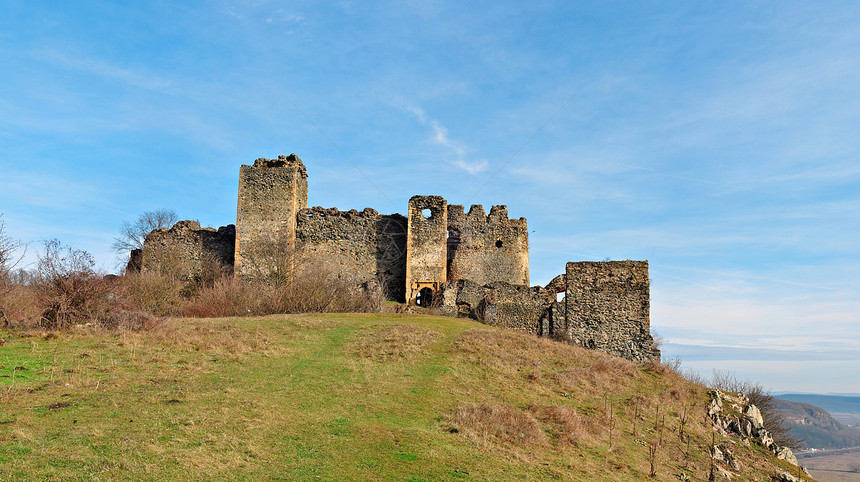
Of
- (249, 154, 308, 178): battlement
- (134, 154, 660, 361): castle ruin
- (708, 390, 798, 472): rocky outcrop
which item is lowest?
(708, 390, 798, 472): rocky outcrop

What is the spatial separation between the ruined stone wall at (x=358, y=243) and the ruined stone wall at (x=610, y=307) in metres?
9.16

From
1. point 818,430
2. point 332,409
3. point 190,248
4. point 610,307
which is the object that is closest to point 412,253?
point 610,307

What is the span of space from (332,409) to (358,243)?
2031 centimetres

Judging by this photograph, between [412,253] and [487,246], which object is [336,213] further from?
[487,246]

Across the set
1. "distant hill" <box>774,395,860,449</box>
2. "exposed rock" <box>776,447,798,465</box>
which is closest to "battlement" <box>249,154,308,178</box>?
"exposed rock" <box>776,447,798,465</box>

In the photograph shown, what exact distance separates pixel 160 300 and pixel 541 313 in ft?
56.0

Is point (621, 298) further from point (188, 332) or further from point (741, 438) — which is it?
point (188, 332)

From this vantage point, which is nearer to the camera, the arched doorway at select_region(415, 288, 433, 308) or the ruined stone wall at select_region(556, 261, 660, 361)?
the ruined stone wall at select_region(556, 261, 660, 361)

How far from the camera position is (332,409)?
457 inches

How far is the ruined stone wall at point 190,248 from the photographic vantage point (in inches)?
1217

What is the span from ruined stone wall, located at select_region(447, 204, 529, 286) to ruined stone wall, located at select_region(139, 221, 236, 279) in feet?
40.3

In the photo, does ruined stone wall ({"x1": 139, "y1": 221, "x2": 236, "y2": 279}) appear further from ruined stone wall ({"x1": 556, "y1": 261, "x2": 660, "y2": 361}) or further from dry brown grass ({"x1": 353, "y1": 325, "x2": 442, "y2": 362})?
ruined stone wall ({"x1": 556, "y1": 261, "x2": 660, "y2": 361})

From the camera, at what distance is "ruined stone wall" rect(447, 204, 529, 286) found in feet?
107

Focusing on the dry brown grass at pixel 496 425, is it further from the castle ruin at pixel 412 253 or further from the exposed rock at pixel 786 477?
the castle ruin at pixel 412 253
